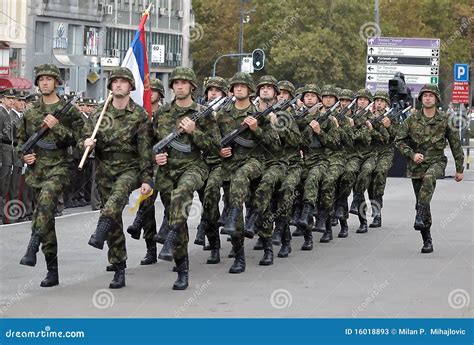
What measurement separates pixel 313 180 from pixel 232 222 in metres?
3.39

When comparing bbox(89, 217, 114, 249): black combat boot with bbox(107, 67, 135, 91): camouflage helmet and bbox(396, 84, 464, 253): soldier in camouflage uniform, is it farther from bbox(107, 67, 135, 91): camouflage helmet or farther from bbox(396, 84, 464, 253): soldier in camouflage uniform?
bbox(396, 84, 464, 253): soldier in camouflage uniform

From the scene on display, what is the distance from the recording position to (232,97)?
15336 mm

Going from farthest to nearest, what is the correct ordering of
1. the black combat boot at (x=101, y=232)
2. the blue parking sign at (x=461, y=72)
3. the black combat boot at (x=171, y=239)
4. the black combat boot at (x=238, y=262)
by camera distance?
1. the blue parking sign at (x=461, y=72)
2. the black combat boot at (x=238, y=262)
3. the black combat boot at (x=171, y=239)
4. the black combat boot at (x=101, y=232)

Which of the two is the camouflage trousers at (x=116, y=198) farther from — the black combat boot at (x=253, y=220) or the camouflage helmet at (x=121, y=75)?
the black combat boot at (x=253, y=220)

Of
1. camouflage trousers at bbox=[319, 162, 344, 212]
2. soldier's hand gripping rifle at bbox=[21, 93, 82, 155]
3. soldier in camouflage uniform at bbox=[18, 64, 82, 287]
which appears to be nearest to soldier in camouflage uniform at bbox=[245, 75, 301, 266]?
camouflage trousers at bbox=[319, 162, 344, 212]

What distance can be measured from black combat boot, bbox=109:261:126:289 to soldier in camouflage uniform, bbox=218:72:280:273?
174 cm

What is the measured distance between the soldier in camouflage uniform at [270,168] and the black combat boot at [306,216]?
727 millimetres

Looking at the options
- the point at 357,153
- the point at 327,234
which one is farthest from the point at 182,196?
the point at 357,153

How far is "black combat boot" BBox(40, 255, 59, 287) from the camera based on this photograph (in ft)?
43.9

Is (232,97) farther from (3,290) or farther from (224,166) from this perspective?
(3,290)

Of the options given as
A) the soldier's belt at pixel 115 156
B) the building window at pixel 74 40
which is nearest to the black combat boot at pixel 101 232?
the soldier's belt at pixel 115 156

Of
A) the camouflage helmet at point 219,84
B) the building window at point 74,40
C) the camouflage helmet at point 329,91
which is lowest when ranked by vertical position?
the camouflage helmet at point 329,91

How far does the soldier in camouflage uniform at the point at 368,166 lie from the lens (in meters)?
20.2

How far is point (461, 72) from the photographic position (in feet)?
151
